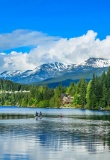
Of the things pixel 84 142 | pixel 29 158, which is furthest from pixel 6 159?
pixel 84 142

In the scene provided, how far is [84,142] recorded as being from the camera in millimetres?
58969

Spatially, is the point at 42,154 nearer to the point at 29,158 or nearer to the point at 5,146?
the point at 29,158

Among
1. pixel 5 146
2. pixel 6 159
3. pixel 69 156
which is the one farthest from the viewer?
pixel 5 146

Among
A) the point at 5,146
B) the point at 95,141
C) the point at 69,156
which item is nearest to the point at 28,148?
the point at 5,146

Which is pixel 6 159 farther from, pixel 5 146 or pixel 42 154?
pixel 5 146

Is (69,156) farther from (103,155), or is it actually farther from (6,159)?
(6,159)

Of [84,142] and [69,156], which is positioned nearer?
[69,156]

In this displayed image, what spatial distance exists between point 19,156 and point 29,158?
1.75 m

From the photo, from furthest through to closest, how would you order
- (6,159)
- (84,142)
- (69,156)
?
(84,142) → (69,156) → (6,159)

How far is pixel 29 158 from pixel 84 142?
1611cm

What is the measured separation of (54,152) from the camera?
1930 inches

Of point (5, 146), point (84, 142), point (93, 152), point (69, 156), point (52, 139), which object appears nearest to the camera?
point (69, 156)

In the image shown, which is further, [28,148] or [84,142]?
[84,142]

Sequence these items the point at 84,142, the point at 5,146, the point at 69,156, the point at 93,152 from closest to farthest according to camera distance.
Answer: the point at 69,156
the point at 93,152
the point at 5,146
the point at 84,142
